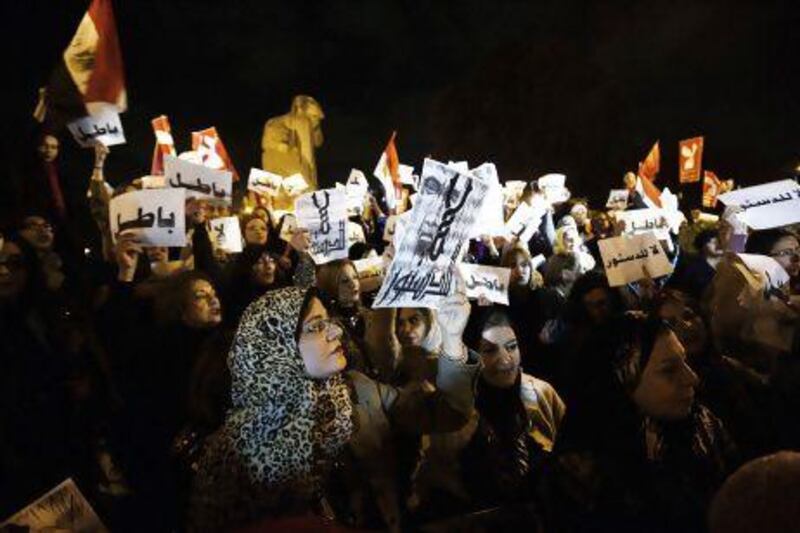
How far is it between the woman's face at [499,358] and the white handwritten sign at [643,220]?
15.8 feet

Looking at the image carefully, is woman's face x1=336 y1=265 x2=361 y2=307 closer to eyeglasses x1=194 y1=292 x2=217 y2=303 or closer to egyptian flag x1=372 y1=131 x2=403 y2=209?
eyeglasses x1=194 y1=292 x2=217 y2=303

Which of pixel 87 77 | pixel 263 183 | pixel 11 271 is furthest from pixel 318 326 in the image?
pixel 263 183

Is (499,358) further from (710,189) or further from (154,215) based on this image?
(710,189)

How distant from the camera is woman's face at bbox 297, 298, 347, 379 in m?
2.41

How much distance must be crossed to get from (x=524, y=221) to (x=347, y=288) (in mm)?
2775

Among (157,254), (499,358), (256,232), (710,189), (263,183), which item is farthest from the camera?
(710,189)

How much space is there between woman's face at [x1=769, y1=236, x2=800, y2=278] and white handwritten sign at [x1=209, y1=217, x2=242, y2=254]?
197 inches

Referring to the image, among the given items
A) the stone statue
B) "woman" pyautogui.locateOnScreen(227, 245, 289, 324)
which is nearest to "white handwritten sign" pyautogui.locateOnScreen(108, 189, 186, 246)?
"woman" pyautogui.locateOnScreen(227, 245, 289, 324)

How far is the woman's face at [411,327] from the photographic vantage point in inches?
168

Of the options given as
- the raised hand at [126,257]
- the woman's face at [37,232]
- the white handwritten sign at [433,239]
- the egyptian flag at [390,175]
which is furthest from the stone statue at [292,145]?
the white handwritten sign at [433,239]

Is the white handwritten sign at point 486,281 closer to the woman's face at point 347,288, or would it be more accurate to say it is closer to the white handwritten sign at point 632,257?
the woman's face at point 347,288

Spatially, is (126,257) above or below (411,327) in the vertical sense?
above

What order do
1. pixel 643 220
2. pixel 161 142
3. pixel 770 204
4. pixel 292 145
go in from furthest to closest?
pixel 292 145 < pixel 161 142 < pixel 643 220 < pixel 770 204

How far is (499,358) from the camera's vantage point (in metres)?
3.61
